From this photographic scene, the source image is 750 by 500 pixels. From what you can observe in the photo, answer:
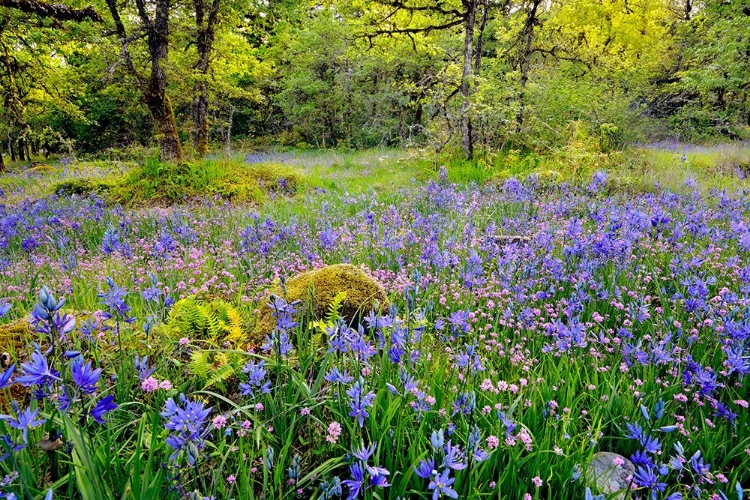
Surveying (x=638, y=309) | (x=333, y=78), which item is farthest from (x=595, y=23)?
(x=638, y=309)

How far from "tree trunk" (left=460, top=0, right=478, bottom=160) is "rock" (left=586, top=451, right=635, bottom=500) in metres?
8.63

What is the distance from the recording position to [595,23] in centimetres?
1941

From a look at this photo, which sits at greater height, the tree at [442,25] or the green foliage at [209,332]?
the tree at [442,25]

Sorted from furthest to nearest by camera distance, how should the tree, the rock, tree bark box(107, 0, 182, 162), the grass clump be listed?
1. the tree
2. tree bark box(107, 0, 182, 162)
3. the grass clump
4. the rock

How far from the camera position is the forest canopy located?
9.09 meters

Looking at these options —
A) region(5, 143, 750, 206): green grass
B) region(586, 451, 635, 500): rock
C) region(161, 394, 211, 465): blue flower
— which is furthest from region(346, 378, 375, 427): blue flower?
region(5, 143, 750, 206): green grass

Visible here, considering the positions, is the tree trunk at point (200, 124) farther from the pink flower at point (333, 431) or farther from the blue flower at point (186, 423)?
the blue flower at point (186, 423)

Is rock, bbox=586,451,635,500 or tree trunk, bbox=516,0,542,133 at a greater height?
tree trunk, bbox=516,0,542,133

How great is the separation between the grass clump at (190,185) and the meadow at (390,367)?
2978 mm

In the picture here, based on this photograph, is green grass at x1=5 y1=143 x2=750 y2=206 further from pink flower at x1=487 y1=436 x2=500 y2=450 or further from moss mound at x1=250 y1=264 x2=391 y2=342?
pink flower at x1=487 y1=436 x2=500 y2=450

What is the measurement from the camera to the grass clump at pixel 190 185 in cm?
815

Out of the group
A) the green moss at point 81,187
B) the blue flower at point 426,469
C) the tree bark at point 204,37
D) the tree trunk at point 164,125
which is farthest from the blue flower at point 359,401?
the tree bark at point 204,37

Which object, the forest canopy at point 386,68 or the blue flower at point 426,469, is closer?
the blue flower at point 426,469

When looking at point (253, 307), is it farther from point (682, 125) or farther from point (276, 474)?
point (682, 125)
